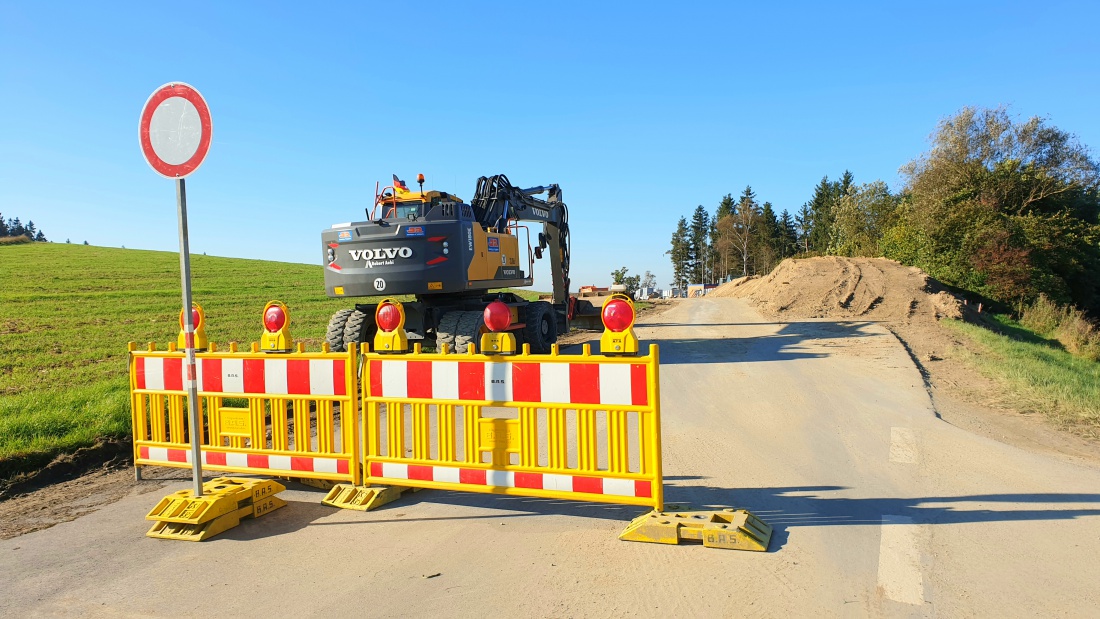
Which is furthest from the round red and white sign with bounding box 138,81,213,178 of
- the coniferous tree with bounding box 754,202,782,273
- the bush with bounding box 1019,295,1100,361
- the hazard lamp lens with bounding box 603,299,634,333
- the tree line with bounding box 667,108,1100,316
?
the coniferous tree with bounding box 754,202,782,273

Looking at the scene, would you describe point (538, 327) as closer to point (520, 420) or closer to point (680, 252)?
point (520, 420)

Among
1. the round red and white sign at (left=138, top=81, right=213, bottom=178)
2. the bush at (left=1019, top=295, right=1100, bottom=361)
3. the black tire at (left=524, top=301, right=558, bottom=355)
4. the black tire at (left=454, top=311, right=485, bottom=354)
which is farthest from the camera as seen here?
the bush at (left=1019, top=295, right=1100, bottom=361)

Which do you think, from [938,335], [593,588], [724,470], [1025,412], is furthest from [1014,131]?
[593,588]

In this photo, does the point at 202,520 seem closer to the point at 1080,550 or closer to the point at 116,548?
the point at 116,548

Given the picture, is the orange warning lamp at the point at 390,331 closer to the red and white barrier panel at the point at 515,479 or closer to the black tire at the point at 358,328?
the red and white barrier panel at the point at 515,479

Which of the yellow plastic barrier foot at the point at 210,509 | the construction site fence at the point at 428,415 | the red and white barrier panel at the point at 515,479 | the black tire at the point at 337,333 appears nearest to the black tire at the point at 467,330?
the black tire at the point at 337,333

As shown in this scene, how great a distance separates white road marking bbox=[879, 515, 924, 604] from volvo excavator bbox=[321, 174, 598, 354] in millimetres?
6513

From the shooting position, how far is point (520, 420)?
498cm

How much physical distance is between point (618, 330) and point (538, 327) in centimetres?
877

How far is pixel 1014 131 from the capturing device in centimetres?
3900

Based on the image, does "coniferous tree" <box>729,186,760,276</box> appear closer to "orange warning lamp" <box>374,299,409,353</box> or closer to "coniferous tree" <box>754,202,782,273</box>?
"coniferous tree" <box>754,202,782,273</box>

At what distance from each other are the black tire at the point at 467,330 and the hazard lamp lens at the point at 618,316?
611 centimetres

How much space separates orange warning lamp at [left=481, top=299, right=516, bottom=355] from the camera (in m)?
4.97

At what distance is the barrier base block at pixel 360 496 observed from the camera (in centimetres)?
527
